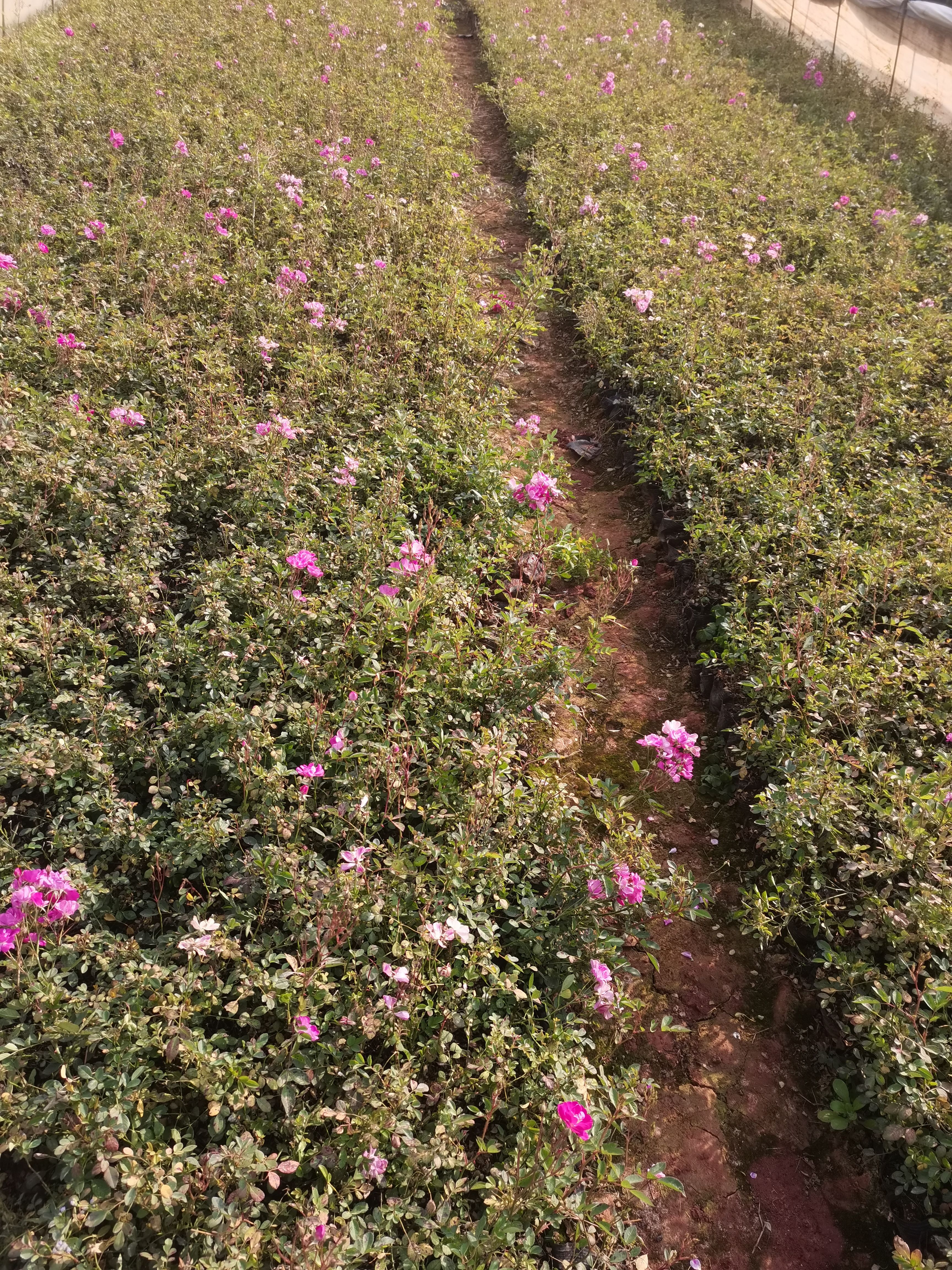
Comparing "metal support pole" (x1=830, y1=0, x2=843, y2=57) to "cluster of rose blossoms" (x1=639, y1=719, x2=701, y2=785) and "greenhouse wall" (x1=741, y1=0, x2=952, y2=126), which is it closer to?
"greenhouse wall" (x1=741, y1=0, x2=952, y2=126)

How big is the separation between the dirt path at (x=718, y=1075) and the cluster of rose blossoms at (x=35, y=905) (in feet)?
6.47

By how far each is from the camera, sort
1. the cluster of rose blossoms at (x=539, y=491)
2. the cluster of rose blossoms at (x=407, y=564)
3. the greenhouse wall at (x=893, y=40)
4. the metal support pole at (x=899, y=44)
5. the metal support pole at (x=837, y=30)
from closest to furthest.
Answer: the cluster of rose blossoms at (x=407, y=564) → the cluster of rose blossoms at (x=539, y=491) → the greenhouse wall at (x=893, y=40) → the metal support pole at (x=899, y=44) → the metal support pole at (x=837, y=30)

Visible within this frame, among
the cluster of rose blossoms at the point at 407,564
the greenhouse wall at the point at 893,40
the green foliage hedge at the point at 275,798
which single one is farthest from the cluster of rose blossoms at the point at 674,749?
the greenhouse wall at the point at 893,40

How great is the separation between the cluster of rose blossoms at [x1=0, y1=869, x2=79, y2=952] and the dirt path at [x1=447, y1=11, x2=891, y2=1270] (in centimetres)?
197

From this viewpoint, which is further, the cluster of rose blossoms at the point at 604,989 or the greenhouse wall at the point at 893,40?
the greenhouse wall at the point at 893,40

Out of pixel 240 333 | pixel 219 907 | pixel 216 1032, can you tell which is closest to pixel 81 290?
pixel 240 333

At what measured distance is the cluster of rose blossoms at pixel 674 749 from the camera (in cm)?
316

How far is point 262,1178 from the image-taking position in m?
2.25

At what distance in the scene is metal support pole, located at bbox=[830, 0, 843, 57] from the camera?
511 inches

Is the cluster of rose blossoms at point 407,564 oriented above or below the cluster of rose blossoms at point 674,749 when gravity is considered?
below

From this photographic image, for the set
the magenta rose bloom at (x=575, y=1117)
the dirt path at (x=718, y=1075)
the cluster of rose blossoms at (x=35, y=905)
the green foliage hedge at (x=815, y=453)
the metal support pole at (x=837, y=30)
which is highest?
the metal support pole at (x=837, y=30)

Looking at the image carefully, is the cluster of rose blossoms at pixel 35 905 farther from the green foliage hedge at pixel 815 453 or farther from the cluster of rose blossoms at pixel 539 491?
the cluster of rose blossoms at pixel 539 491

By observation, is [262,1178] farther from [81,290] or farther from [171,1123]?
[81,290]

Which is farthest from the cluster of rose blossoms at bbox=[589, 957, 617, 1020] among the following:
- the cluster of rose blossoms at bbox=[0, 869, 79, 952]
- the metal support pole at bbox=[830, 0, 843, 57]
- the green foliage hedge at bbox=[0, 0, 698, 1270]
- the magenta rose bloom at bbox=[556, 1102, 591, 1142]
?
the metal support pole at bbox=[830, 0, 843, 57]
